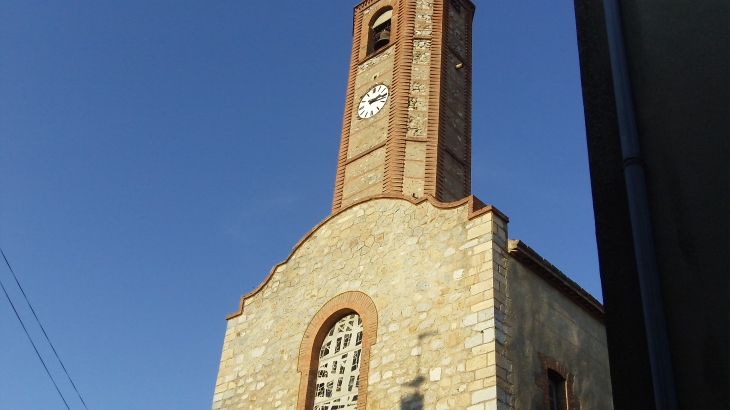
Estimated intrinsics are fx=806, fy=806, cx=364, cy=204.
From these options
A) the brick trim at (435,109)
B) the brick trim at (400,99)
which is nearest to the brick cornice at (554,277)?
the brick trim at (435,109)

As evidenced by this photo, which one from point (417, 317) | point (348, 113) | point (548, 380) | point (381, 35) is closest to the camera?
point (548, 380)

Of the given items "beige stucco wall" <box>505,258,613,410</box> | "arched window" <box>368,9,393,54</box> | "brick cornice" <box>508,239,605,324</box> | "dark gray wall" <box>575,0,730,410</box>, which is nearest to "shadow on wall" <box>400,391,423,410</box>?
"beige stucco wall" <box>505,258,613,410</box>

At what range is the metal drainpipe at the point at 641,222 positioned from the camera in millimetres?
3896

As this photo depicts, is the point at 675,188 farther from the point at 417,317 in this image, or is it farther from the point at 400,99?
the point at 400,99

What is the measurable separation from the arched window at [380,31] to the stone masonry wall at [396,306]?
20.7ft

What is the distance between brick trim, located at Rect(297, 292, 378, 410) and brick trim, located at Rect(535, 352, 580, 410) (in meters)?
2.84

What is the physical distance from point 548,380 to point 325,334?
421cm

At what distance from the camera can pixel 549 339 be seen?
13.6 meters

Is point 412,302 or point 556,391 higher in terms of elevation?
point 412,302

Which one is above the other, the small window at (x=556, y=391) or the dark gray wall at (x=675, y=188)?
the small window at (x=556, y=391)

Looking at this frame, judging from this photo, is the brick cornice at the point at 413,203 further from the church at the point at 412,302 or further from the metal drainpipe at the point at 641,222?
the metal drainpipe at the point at 641,222

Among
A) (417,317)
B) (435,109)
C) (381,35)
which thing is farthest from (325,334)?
(381,35)

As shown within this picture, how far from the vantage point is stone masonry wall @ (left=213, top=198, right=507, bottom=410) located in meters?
12.6

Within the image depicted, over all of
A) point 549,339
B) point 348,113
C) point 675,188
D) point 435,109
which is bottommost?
point 675,188
